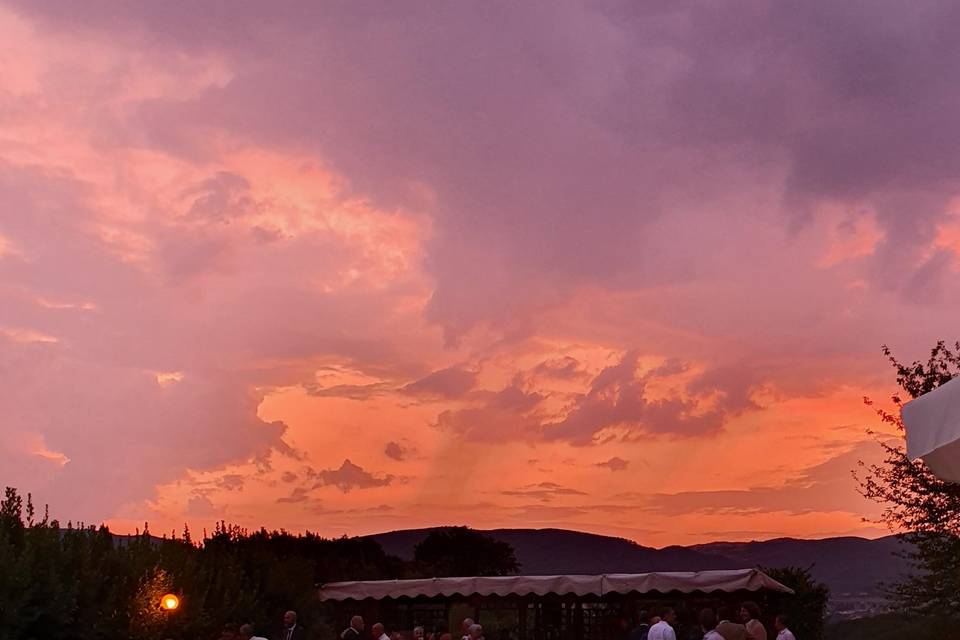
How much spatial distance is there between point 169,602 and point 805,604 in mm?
16106

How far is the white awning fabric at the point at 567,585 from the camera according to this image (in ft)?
78.4

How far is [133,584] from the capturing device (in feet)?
71.2

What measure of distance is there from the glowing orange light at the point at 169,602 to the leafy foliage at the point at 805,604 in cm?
1484

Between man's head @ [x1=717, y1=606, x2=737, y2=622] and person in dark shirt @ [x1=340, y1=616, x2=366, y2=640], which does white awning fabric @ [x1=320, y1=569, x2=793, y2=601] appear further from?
person in dark shirt @ [x1=340, y1=616, x2=366, y2=640]

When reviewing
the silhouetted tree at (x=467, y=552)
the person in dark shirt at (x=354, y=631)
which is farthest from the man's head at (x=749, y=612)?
the silhouetted tree at (x=467, y=552)

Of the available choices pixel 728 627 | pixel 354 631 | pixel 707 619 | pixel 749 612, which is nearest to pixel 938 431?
pixel 707 619

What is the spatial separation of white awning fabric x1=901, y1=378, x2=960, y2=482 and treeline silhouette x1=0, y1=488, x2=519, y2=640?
16.1 meters

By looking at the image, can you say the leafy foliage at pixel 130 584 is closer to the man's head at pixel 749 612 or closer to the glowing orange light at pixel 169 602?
the glowing orange light at pixel 169 602

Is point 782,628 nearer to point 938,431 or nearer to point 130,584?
point 938,431

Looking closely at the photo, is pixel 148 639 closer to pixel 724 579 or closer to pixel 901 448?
pixel 724 579

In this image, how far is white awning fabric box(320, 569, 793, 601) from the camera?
78.4 feet

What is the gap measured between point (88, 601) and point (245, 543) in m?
9.45

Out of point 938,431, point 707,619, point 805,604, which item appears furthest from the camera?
point 805,604

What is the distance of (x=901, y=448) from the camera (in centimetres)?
2528
